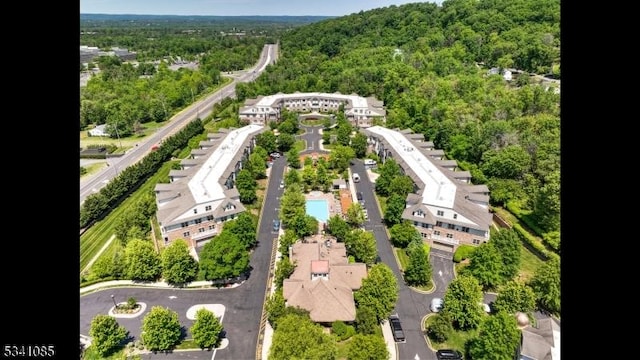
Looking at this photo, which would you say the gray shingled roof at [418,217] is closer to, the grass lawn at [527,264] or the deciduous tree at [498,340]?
the grass lawn at [527,264]

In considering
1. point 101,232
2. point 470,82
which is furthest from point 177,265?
point 470,82

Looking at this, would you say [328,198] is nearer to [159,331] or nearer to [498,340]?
[159,331]

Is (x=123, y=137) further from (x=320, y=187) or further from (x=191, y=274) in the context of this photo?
(x=191, y=274)

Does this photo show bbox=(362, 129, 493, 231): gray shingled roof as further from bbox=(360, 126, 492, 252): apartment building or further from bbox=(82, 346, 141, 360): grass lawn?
bbox=(82, 346, 141, 360): grass lawn

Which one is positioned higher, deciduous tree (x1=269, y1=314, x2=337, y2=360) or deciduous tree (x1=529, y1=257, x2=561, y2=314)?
deciduous tree (x1=529, y1=257, x2=561, y2=314)

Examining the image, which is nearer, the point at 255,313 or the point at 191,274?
the point at 255,313

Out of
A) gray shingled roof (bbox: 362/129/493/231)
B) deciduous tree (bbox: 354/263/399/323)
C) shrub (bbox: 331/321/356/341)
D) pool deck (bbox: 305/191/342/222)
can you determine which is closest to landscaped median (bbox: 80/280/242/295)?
shrub (bbox: 331/321/356/341)

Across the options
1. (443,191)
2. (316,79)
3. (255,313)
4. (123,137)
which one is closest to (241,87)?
(316,79)
